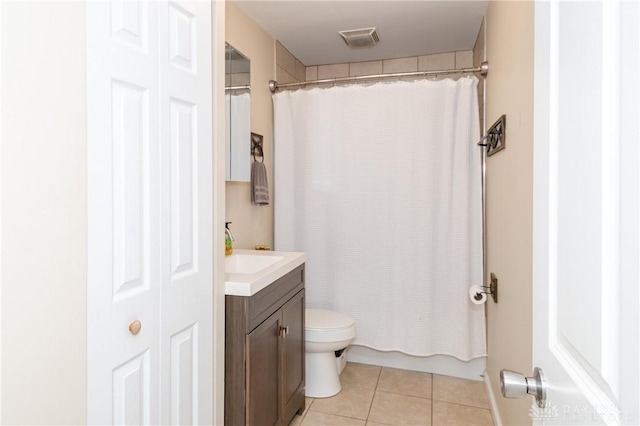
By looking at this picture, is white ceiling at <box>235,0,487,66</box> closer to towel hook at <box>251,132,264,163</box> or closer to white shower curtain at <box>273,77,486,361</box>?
white shower curtain at <box>273,77,486,361</box>

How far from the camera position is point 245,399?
1659mm

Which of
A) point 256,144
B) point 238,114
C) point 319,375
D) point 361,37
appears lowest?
point 319,375

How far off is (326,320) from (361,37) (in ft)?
6.54

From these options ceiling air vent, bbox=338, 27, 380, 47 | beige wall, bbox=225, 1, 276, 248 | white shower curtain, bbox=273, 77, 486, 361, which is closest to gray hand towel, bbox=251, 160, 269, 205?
beige wall, bbox=225, 1, 276, 248

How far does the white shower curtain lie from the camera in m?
2.60

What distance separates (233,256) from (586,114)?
6.67 feet

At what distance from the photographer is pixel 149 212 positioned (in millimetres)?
1104

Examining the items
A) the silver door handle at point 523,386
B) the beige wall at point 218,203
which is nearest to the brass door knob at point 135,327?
the beige wall at point 218,203

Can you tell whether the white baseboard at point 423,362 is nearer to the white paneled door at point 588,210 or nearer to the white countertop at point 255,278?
the white countertop at point 255,278

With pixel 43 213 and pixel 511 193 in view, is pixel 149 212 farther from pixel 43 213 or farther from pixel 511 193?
pixel 511 193

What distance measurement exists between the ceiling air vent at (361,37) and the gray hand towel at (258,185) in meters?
1.13

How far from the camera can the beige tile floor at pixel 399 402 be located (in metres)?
2.26

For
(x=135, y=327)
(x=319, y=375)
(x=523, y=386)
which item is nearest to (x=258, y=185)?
(x=319, y=375)

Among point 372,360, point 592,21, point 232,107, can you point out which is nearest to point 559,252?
point 592,21
